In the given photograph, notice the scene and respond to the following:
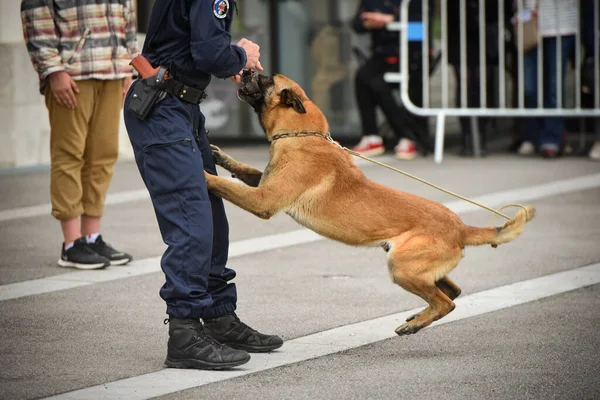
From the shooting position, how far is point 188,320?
5.10m

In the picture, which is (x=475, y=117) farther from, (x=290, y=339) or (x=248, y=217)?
(x=290, y=339)

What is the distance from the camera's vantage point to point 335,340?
5.61 metres

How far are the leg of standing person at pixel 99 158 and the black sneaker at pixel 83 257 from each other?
7cm

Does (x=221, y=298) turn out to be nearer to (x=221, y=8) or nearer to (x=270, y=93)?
(x=270, y=93)

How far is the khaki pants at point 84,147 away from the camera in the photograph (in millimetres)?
7246

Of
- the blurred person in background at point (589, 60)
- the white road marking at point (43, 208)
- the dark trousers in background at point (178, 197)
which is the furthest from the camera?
the blurred person in background at point (589, 60)

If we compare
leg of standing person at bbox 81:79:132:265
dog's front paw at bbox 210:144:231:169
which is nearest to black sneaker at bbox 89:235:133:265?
leg of standing person at bbox 81:79:132:265

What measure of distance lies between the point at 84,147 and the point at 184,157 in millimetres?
2531

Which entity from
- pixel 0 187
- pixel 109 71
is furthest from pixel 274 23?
pixel 109 71

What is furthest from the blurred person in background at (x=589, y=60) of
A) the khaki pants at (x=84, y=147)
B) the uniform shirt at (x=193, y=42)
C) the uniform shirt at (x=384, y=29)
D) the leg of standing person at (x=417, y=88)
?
the uniform shirt at (x=193, y=42)

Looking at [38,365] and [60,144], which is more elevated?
[60,144]

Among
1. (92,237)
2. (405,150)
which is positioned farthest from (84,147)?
(405,150)

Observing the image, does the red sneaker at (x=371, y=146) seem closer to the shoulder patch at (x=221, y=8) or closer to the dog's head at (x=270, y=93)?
the dog's head at (x=270, y=93)

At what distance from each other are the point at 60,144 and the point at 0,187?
387cm
